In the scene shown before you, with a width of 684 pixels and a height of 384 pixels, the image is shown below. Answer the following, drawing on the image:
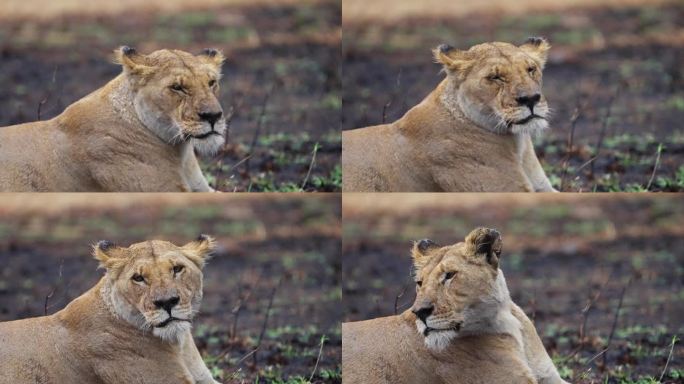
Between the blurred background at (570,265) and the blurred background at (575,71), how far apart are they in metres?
0.21

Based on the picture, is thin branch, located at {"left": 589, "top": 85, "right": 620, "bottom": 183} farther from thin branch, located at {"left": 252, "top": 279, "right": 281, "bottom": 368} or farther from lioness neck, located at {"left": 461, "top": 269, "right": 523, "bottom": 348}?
thin branch, located at {"left": 252, "top": 279, "right": 281, "bottom": 368}

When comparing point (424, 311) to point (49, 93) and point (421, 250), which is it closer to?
point (421, 250)

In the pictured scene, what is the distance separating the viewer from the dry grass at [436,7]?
313 inches

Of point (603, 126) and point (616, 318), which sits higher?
point (603, 126)

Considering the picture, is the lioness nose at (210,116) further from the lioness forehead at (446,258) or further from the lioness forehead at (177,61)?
the lioness forehead at (446,258)

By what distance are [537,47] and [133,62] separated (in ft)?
6.40

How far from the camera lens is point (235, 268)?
8.48m

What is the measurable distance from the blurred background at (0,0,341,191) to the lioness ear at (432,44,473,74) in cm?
93

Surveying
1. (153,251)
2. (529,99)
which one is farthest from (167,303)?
(529,99)

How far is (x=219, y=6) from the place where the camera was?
8227 mm

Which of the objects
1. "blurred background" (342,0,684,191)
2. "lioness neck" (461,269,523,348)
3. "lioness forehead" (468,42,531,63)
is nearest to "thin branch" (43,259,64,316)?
"blurred background" (342,0,684,191)

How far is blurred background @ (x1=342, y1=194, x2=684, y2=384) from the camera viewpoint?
7.89m

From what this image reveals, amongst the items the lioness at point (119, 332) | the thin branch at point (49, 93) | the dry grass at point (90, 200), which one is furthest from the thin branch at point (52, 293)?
the thin branch at point (49, 93)

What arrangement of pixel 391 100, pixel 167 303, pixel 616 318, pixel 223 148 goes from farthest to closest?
pixel 616 318, pixel 223 148, pixel 391 100, pixel 167 303
